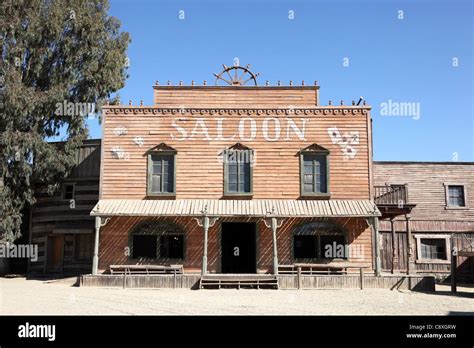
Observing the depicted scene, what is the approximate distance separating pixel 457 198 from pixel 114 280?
58.2ft

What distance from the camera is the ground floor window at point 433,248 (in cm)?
2562

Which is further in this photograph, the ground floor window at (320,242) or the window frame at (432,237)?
the window frame at (432,237)

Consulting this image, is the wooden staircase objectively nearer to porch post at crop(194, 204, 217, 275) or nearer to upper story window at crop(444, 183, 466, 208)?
porch post at crop(194, 204, 217, 275)

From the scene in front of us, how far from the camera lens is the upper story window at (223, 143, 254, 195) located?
21.1 meters

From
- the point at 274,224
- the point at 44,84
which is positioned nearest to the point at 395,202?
the point at 274,224

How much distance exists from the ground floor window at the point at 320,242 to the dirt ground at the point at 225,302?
3.10 metres

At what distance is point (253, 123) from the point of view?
21.6 metres

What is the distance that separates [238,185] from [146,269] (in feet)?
16.3

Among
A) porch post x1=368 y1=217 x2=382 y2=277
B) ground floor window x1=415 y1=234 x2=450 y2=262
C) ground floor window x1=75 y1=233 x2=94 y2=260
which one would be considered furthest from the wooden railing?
ground floor window x1=75 y1=233 x2=94 y2=260

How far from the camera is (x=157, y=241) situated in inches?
823

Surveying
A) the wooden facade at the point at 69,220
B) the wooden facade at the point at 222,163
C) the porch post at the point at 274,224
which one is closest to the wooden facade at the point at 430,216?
the wooden facade at the point at 222,163

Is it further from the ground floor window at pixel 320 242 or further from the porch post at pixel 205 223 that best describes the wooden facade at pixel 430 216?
the porch post at pixel 205 223

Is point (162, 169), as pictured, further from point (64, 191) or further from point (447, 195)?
point (447, 195)
